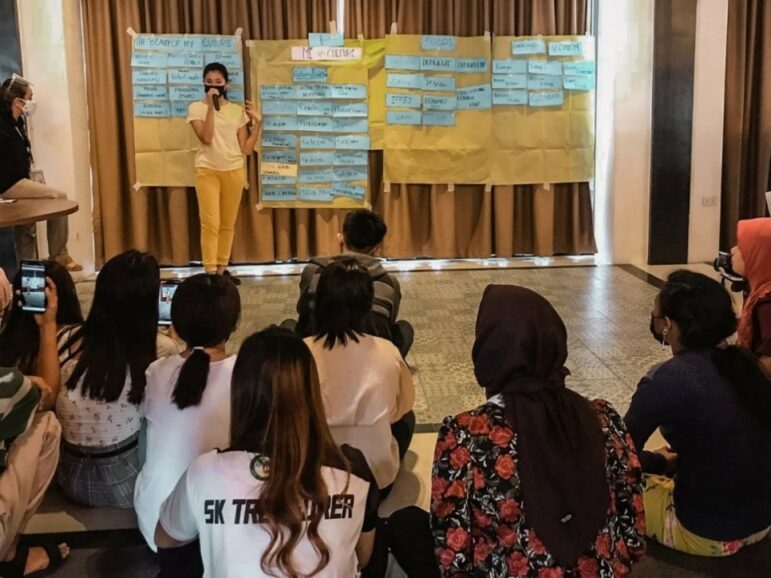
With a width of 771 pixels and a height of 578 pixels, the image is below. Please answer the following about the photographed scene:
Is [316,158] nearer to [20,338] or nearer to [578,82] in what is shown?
[578,82]

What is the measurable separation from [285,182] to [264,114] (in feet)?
1.60

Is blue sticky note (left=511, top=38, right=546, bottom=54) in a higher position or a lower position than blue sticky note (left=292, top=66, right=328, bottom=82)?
higher

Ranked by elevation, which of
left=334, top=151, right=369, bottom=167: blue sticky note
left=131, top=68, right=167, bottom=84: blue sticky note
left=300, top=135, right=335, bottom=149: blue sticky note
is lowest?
left=334, top=151, right=369, bottom=167: blue sticky note

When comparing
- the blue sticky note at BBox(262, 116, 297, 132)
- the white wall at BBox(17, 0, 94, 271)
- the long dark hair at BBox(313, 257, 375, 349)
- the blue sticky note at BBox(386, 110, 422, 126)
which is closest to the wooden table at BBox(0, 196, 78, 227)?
the long dark hair at BBox(313, 257, 375, 349)

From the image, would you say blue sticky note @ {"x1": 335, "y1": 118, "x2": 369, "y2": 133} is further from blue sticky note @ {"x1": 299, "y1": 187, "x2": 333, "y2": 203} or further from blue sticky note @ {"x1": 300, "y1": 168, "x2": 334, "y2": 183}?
blue sticky note @ {"x1": 299, "y1": 187, "x2": 333, "y2": 203}

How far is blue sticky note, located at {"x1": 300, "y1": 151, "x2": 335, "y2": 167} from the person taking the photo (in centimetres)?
606

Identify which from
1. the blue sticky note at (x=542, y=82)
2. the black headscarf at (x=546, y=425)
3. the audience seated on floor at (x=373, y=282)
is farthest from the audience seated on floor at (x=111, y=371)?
the blue sticky note at (x=542, y=82)

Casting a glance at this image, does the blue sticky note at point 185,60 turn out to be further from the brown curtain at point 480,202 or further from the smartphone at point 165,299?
the smartphone at point 165,299

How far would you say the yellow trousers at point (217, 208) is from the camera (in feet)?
17.6

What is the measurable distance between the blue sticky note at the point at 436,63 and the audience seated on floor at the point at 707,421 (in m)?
4.17

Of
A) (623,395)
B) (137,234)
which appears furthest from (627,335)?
(137,234)

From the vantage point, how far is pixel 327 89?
5.96 meters

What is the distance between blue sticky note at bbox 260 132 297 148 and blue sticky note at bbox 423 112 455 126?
0.93 meters

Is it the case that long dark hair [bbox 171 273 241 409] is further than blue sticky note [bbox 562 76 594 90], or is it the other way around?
blue sticky note [bbox 562 76 594 90]
